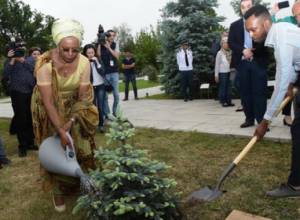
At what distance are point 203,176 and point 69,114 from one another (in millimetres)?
1633

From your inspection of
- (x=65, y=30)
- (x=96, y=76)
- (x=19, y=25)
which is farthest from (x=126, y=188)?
(x=19, y=25)

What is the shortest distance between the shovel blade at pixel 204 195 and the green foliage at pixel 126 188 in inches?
24.7

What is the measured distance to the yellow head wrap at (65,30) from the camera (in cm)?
328

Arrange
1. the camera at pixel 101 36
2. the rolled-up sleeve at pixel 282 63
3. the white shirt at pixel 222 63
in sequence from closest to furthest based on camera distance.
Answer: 1. the rolled-up sleeve at pixel 282 63
2. the camera at pixel 101 36
3. the white shirt at pixel 222 63

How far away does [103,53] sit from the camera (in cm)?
815

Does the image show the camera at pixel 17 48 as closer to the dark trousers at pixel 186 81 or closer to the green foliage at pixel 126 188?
the green foliage at pixel 126 188

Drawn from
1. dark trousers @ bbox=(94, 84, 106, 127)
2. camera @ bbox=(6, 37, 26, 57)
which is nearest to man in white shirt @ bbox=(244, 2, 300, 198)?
camera @ bbox=(6, 37, 26, 57)

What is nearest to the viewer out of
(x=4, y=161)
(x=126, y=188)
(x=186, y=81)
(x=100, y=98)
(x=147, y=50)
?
(x=126, y=188)

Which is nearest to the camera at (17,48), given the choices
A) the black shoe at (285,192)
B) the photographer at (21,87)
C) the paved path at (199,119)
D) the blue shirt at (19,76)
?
the photographer at (21,87)

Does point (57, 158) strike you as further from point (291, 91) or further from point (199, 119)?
point (199, 119)

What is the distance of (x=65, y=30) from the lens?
3279 millimetres

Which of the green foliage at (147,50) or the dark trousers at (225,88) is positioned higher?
the green foliage at (147,50)

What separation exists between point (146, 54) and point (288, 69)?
27.9m

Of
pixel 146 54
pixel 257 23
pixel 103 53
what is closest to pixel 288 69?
pixel 257 23
